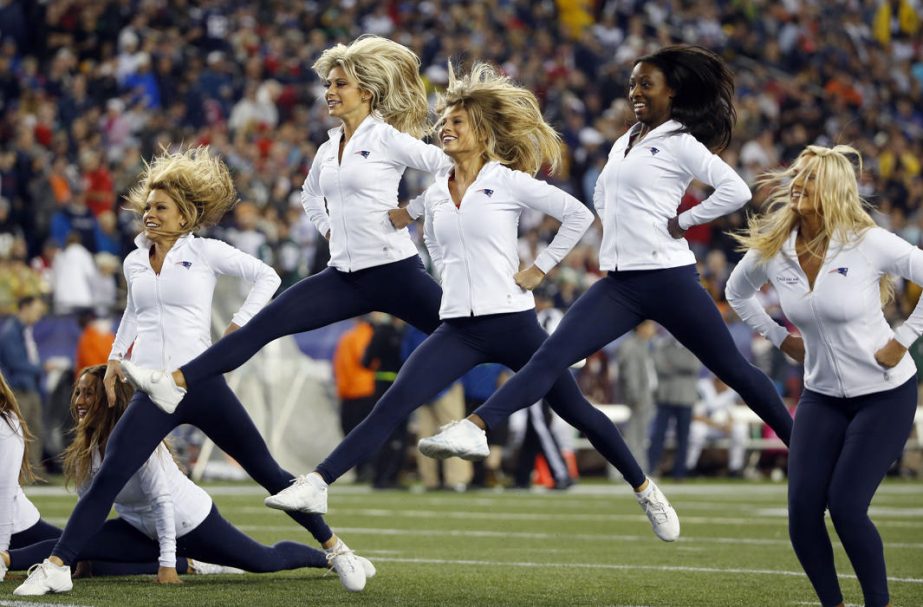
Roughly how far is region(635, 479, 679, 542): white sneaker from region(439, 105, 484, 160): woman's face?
1911 mm

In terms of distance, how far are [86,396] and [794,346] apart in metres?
3.59

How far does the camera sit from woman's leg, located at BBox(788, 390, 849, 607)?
6891 millimetres

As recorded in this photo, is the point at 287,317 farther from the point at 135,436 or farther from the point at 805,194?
the point at 805,194

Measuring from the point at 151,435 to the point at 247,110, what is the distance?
15.2 m

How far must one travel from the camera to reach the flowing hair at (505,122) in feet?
26.7

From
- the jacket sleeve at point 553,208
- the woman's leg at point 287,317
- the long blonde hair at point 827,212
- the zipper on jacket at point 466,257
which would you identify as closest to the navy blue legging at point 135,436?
the woman's leg at point 287,317

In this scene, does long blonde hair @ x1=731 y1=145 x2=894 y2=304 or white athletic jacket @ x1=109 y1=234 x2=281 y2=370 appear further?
white athletic jacket @ x1=109 y1=234 x2=281 y2=370

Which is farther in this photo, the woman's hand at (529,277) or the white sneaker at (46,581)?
the woman's hand at (529,277)

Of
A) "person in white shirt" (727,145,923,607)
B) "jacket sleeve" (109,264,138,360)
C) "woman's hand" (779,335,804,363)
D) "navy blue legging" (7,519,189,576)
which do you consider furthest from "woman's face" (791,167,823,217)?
"navy blue legging" (7,519,189,576)

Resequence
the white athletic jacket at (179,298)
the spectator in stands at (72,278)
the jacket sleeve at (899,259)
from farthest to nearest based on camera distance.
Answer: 1. the spectator in stands at (72,278)
2. the white athletic jacket at (179,298)
3. the jacket sleeve at (899,259)

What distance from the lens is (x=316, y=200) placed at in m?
8.70

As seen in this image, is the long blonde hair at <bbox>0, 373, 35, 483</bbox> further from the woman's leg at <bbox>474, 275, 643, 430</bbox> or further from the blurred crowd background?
the blurred crowd background

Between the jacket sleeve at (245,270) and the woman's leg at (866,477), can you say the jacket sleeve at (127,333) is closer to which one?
the jacket sleeve at (245,270)

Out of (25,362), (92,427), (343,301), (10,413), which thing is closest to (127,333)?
(92,427)
